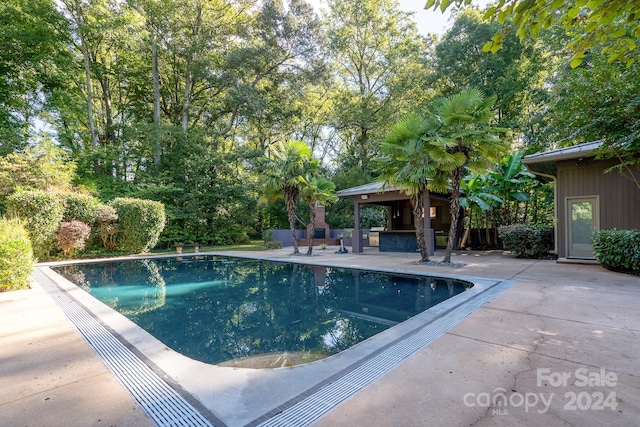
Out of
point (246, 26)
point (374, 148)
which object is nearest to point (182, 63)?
point (246, 26)

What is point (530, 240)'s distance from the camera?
456 inches

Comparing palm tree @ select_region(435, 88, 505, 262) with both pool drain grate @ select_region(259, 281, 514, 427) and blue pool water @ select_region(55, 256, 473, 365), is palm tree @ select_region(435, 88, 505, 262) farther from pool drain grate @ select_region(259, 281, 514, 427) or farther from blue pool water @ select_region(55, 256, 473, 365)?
pool drain grate @ select_region(259, 281, 514, 427)

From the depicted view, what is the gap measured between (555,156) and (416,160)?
176 inches

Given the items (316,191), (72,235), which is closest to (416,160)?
(316,191)

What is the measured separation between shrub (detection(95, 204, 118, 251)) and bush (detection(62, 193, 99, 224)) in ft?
0.74

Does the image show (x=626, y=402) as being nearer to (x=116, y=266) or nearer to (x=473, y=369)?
(x=473, y=369)

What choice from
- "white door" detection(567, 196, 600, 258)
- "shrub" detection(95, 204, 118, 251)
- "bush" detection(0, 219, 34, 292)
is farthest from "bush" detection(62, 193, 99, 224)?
"white door" detection(567, 196, 600, 258)

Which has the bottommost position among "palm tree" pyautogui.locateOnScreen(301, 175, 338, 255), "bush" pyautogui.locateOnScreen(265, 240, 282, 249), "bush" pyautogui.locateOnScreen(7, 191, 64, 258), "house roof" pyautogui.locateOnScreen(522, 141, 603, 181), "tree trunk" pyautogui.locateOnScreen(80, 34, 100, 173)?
"bush" pyautogui.locateOnScreen(265, 240, 282, 249)

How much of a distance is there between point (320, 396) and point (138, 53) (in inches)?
1085

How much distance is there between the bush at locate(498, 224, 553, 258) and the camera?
1150 cm

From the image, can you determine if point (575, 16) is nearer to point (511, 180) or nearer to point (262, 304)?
point (262, 304)

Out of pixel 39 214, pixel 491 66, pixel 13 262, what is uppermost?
pixel 491 66

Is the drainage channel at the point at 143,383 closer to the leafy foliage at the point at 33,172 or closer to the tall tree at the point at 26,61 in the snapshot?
the leafy foliage at the point at 33,172

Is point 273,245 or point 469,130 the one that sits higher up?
point 469,130
